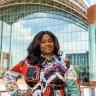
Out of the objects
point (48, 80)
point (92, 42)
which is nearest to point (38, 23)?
point (92, 42)

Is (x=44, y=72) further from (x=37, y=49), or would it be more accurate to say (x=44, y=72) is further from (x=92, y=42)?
(x=92, y=42)

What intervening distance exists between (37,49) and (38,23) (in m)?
41.3

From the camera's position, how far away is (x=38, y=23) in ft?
149

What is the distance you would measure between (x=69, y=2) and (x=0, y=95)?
3279 centimetres

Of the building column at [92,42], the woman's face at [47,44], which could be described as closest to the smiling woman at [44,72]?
the woman's face at [47,44]

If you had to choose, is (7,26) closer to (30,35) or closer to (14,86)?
(30,35)

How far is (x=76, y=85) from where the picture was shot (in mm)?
3885

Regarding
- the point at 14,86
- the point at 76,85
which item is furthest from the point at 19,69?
the point at 76,85

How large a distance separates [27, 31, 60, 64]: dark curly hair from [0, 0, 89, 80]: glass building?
124 feet

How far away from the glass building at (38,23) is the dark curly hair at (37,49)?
124ft

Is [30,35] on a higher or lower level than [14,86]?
higher

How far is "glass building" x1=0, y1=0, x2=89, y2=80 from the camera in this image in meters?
43.4

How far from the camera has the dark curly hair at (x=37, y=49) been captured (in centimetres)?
399

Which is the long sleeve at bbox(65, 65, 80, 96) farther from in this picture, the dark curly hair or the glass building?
the glass building
